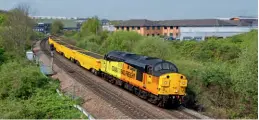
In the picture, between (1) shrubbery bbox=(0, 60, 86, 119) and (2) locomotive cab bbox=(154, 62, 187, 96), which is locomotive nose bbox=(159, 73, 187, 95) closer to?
(2) locomotive cab bbox=(154, 62, 187, 96)

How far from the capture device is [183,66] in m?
29.3

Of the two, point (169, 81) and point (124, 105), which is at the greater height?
point (169, 81)

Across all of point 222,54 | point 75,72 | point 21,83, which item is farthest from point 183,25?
point 21,83

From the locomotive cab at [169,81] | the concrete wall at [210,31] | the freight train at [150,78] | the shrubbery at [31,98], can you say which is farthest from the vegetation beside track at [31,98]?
the concrete wall at [210,31]

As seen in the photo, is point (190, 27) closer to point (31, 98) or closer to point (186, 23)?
point (186, 23)

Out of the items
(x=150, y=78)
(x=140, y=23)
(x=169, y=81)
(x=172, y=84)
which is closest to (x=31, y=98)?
(x=150, y=78)

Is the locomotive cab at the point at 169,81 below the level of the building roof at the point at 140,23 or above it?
below

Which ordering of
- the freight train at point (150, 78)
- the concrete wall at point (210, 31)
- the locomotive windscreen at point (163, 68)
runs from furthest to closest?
1. the concrete wall at point (210, 31)
2. the locomotive windscreen at point (163, 68)
3. the freight train at point (150, 78)

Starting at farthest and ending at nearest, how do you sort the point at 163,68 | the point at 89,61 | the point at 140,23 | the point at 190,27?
the point at 140,23
the point at 190,27
the point at 89,61
the point at 163,68

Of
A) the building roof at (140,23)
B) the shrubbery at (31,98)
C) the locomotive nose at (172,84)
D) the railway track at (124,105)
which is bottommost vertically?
the railway track at (124,105)

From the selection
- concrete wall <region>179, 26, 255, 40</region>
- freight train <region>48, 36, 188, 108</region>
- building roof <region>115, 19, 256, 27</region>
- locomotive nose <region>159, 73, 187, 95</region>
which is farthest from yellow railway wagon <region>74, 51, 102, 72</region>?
building roof <region>115, 19, 256, 27</region>

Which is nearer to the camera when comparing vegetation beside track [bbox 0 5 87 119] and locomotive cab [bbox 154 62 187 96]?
vegetation beside track [bbox 0 5 87 119]

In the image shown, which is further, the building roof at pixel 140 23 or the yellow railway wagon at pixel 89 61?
the building roof at pixel 140 23

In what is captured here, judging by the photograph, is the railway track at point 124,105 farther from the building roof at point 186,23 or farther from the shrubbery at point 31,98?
the building roof at point 186,23
